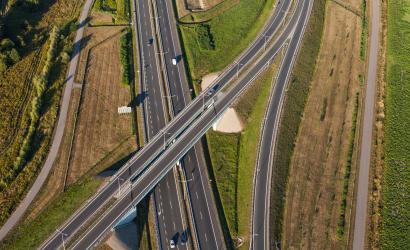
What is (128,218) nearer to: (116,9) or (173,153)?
(173,153)

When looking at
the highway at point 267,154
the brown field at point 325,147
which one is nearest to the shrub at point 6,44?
the highway at point 267,154

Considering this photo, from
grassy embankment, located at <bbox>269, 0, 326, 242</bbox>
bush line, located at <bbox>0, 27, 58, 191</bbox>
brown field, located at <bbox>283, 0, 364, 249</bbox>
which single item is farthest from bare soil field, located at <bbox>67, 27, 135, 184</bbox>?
brown field, located at <bbox>283, 0, 364, 249</bbox>

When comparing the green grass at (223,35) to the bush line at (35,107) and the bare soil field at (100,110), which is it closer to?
the bare soil field at (100,110)

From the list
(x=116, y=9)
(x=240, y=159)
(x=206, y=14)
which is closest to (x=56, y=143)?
(x=240, y=159)

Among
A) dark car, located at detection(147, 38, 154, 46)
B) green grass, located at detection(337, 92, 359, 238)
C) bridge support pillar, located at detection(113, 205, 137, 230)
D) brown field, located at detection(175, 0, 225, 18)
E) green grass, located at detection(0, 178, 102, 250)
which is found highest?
brown field, located at detection(175, 0, 225, 18)

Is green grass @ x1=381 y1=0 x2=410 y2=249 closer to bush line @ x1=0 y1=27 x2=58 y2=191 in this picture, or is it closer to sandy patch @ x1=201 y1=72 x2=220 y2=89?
sandy patch @ x1=201 y1=72 x2=220 y2=89

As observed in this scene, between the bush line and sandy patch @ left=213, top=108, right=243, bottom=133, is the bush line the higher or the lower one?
the higher one

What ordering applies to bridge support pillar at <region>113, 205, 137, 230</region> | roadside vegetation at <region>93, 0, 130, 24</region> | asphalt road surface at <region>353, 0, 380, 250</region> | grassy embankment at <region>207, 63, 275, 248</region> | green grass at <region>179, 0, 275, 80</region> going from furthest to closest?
roadside vegetation at <region>93, 0, 130, 24</region> → green grass at <region>179, 0, 275, 80</region> → asphalt road surface at <region>353, 0, 380, 250</region> → grassy embankment at <region>207, 63, 275, 248</region> → bridge support pillar at <region>113, 205, 137, 230</region>
